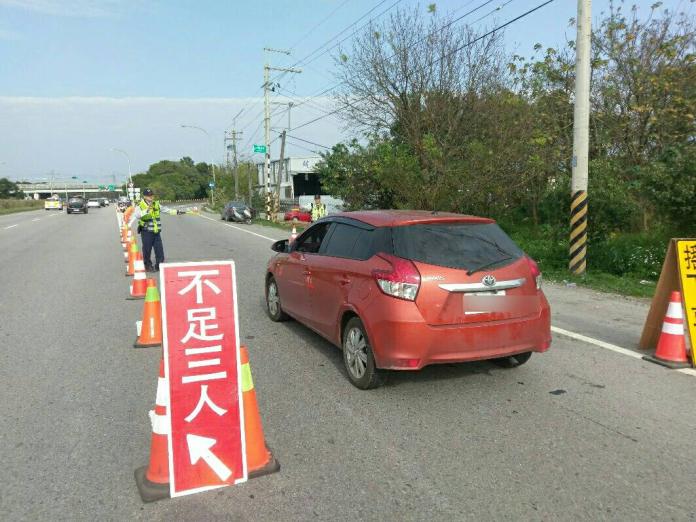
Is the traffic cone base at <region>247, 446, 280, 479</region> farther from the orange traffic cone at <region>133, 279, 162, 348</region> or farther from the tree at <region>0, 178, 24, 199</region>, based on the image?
the tree at <region>0, 178, 24, 199</region>

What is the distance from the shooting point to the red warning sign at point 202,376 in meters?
2.95

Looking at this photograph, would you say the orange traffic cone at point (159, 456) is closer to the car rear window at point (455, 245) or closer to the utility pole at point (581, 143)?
the car rear window at point (455, 245)

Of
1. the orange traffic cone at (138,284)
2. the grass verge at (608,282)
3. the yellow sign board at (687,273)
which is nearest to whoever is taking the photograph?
the yellow sign board at (687,273)

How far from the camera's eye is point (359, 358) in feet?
15.3

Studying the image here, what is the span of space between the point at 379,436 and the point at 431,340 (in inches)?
33.7

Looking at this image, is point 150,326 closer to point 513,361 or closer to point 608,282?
point 513,361

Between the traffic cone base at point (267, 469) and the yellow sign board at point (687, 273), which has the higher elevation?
the yellow sign board at point (687, 273)

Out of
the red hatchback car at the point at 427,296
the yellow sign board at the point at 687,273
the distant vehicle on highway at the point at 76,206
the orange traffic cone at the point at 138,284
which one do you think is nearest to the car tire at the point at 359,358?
the red hatchback car at the point at 427,296

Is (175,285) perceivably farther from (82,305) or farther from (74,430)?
(82,305)

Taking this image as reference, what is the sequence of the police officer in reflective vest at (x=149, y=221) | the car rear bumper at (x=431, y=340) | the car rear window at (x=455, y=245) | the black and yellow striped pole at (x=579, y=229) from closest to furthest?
the car rear bumper at (x=431, y=340)
the car rear window at (x=455, y=245)
the black and yellow striped pole at (x=579, y=229)
the police officer in reflective vest at (x=149, y=221)

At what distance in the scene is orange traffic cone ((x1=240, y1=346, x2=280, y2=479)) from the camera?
10.5ft

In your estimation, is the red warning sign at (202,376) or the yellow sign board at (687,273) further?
the yellow sign board at (687,273)

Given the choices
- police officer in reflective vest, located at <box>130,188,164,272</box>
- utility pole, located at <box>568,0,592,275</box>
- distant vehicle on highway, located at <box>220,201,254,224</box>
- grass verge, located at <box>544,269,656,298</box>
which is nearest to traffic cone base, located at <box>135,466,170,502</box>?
grass verge, located at <box>544,269,656,298</box>

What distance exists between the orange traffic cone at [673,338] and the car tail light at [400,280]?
2.89 meters
